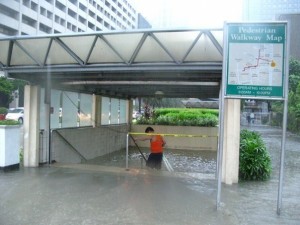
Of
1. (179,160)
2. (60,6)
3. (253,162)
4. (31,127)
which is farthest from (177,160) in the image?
(60,6)

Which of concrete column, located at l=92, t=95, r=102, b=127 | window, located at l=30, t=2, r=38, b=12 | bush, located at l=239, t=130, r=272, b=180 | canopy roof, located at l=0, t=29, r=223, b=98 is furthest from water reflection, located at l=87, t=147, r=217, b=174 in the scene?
window, located at l=30, t=2, r=38, b=12

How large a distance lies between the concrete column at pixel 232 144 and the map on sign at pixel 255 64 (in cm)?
208

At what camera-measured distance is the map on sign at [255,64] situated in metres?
6.07

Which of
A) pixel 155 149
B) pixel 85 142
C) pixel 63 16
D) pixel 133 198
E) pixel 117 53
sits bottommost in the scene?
pixel 133 198

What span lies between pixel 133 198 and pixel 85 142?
285 inches

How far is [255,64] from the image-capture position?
6156 mm

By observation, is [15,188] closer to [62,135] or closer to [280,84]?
[62,135]

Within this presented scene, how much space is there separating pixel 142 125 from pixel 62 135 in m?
8.42

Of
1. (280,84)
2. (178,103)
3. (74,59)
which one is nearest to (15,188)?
(74,59)

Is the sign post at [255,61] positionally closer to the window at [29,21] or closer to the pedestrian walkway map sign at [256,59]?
the pedestrian walkway map sign at [256,59]

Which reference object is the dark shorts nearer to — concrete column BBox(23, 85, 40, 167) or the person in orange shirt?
the person in orange shirt

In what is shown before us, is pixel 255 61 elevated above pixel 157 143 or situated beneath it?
elevated above

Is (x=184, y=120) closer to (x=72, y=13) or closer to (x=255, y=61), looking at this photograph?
(x=255, y=61)

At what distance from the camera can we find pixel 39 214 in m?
5.71
